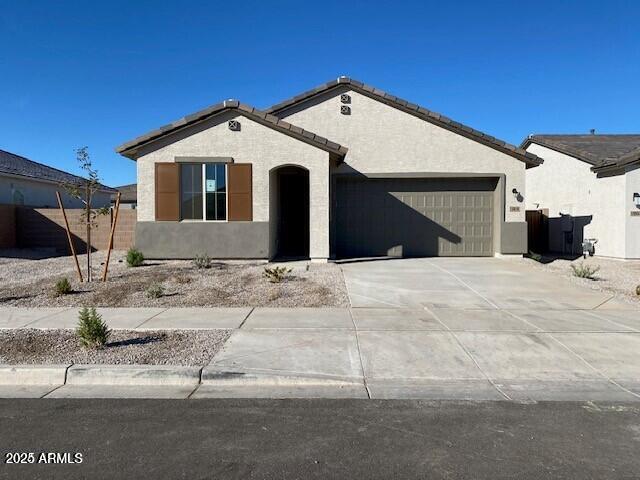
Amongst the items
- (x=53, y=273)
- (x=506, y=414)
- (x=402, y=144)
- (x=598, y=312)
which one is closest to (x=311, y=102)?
(x=402, y=144)

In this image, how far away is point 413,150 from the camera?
16094 mm

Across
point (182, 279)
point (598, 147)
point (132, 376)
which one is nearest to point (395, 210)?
point (182, 279)

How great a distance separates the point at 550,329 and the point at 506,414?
3526mm

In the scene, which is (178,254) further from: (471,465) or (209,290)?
(471,465)

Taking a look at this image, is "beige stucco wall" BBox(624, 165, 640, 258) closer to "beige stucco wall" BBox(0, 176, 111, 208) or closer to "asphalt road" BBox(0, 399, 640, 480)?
"asphalt road" BBox(0, 399, 640, 480)

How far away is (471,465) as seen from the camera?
3.65 meters

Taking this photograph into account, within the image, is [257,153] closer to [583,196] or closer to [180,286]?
[180,286]

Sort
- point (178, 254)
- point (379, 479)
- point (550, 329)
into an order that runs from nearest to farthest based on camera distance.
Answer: point (379, 479), point (550, 329), point (178, 254)

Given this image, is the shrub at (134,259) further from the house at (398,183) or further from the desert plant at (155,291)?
the house at (398,183)

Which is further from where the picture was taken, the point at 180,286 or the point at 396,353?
the point at 180,286

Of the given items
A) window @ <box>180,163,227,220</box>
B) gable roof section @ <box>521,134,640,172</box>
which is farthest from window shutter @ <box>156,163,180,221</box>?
gable roof section @ <box>521,134,640,172</box>

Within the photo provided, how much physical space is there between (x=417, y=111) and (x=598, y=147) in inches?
381

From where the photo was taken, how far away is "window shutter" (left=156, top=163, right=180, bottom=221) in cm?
1380

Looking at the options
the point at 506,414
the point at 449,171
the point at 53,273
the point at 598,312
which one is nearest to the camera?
the point at 506,414
